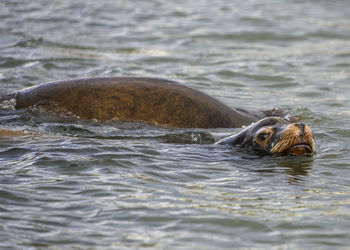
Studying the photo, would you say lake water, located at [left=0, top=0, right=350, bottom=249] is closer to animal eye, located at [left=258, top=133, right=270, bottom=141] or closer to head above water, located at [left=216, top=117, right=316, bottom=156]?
head above water, located at [left=216, top=117, right=316, bottom=156]

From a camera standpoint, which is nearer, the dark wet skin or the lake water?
the lake water

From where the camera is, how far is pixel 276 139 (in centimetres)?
611

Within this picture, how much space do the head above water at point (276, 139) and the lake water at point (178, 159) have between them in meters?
0.13

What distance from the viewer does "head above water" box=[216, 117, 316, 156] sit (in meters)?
5.95

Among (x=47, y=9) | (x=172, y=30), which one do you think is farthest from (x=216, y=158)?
(x=47, y=9)

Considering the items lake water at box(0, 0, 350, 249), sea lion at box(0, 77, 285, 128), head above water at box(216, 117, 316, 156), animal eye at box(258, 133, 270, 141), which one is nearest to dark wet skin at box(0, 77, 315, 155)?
sea lion at box(0, 77, 285, 128)

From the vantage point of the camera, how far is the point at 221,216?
4574 millimetres

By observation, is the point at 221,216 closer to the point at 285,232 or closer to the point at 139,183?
the point at 285,232

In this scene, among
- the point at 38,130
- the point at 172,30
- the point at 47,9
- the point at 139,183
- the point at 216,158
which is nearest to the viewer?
the point at 139,183

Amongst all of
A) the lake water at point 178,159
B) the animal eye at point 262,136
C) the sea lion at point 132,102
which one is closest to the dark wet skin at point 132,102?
the sea lion at point 132,102

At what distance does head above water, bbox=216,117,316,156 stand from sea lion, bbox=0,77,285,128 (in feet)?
2.78

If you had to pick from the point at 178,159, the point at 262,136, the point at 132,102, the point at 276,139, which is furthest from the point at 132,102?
the point at 276,139

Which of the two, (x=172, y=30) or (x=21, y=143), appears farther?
(x=172, y=30)

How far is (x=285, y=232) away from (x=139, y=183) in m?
1.38
